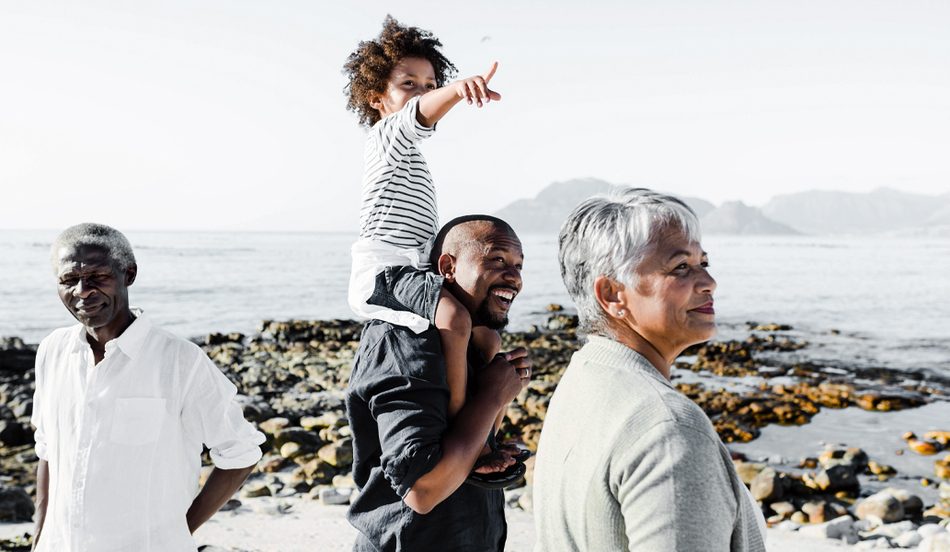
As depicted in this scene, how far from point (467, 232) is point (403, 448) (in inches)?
28.4

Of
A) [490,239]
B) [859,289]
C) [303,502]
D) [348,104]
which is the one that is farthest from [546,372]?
[859,289]

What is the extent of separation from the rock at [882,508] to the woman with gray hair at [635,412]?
6615mm

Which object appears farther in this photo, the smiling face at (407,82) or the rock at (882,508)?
the rock at (882,508)

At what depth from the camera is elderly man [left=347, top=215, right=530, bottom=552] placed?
2.27m

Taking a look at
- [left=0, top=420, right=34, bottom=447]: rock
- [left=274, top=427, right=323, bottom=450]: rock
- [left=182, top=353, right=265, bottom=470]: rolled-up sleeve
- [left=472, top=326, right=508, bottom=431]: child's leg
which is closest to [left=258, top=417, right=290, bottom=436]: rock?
[left=274, top=427, right=323, bottom=450]: rock

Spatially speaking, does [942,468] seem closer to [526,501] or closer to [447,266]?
[526,501]

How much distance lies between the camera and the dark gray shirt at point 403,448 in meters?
2.25

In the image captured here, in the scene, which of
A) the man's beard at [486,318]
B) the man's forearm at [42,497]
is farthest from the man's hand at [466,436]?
the man's forearm at [42,497]

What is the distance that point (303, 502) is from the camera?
24.1 ft

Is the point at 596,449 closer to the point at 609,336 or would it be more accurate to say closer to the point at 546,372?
the point at 609,336

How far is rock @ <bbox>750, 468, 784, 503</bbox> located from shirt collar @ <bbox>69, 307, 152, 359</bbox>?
6.63 m

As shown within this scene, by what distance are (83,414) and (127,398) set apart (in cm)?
15

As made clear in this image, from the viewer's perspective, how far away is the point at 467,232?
2.54 meters

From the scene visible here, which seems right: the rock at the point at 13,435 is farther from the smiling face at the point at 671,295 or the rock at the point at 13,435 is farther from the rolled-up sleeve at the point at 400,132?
the smiling face at the point at 671,295
